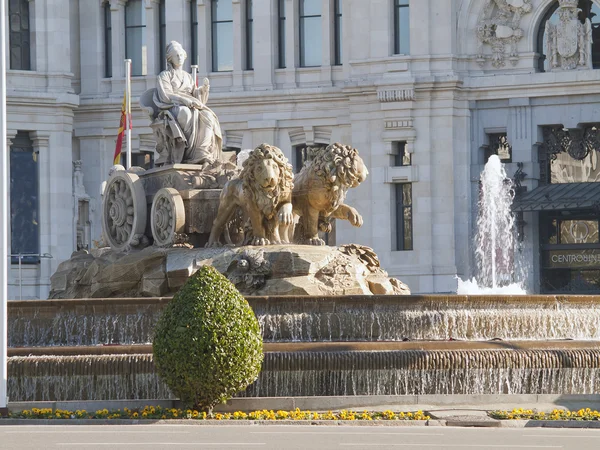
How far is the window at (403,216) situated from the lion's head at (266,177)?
3289 centimetres

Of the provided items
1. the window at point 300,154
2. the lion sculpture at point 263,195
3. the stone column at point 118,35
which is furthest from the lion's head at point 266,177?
the stone column at point 118,35

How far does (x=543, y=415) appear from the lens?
24.9 meters

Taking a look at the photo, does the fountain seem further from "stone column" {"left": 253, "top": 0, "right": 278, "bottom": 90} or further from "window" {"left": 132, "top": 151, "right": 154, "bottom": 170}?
"window" {"left": 132, "top": 151, "right": 154, "bottom": 170}

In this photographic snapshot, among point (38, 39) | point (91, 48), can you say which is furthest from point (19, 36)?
point (91, 48)

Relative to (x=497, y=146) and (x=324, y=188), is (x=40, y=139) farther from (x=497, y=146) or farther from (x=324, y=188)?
(x=324, y=188)

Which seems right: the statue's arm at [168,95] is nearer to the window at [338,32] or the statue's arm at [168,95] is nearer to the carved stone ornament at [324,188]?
the carved stone ornament at [324,188]

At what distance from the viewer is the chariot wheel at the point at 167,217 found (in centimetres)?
3144

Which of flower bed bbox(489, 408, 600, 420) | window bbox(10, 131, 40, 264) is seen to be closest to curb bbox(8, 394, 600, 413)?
flower bed bbox(489, 408, 600, 420)

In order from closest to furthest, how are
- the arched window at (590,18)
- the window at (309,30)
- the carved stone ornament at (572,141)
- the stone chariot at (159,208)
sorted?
the stone chariot at (159,208)
the carved stone ornament at (572,141)
the arched window at (590,18)
the window at (309,30)

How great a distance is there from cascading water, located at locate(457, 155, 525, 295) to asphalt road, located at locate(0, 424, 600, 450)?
37093mm

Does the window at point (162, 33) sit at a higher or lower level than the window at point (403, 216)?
higher

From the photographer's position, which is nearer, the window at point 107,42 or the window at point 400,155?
the window at point 400,155

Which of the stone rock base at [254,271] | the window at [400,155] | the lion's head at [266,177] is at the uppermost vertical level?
the window at [400,155]

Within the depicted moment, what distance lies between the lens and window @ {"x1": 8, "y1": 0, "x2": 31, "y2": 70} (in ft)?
220
